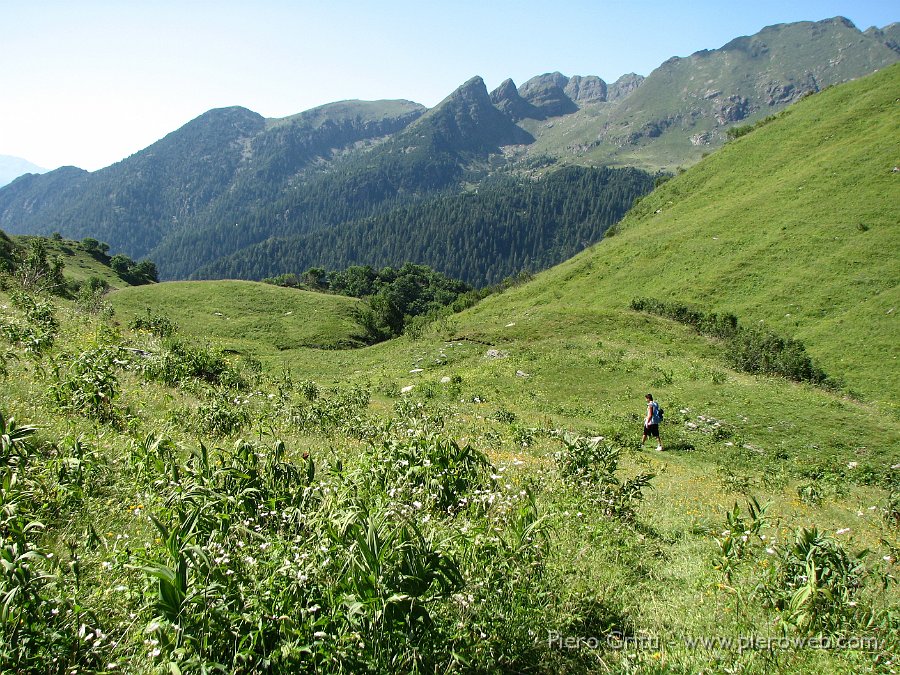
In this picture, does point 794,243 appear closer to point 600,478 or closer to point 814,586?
point 600,478

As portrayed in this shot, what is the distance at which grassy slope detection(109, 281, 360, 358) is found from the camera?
52562 mm

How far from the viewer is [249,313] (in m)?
59.5

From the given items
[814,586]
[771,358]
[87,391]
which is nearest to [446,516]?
[814,586]

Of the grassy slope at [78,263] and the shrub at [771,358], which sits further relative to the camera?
the grassy slope at [78,263]

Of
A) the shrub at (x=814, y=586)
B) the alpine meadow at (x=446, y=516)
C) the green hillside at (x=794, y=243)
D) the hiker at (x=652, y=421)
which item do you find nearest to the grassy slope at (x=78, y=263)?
the alpine meadow at (x=446, y=516)

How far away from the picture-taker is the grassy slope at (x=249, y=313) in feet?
172

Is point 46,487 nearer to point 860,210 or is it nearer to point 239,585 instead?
point 239,585

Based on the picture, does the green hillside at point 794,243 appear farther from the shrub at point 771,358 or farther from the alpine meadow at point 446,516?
the alpine meadow at point 446,516

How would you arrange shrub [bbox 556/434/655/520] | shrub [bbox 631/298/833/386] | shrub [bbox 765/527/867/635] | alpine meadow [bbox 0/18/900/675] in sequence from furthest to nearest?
shrub [bbox 631/298/833/386] < shrub [bbox 556/434/655/520] < shrub [bbox 765/527/867/635] < alpine meadow [bbox 0/18/900/675]

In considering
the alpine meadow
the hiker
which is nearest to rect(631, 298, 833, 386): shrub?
the alpine meadow

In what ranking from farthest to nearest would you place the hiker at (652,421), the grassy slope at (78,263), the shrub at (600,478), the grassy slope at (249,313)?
the grassy slope at (78,263)
the grassy slope at (249,313)
the hiker at (652,421)
the shrub at (600,478)

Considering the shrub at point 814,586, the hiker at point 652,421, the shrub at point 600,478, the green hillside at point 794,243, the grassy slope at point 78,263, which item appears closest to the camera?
the shrub at point 814,586

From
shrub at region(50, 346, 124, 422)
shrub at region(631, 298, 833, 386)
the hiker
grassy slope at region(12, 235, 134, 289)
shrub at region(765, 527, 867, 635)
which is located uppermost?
grassy slope at region(12, 235, 134, 289)

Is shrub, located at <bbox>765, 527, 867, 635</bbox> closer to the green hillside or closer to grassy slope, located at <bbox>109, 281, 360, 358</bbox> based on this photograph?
the green hillside
